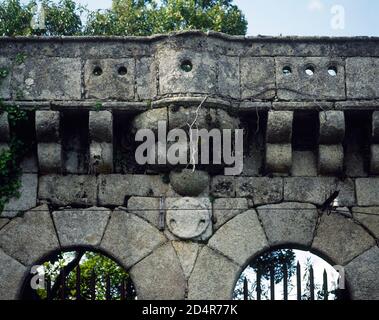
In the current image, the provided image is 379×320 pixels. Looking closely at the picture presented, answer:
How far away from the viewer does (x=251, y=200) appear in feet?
28.6

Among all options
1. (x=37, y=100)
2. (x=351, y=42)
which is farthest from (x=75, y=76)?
(x=351, y=42)

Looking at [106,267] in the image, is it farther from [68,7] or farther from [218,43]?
[218,43]

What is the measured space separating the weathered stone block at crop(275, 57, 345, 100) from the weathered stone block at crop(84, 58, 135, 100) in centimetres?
144

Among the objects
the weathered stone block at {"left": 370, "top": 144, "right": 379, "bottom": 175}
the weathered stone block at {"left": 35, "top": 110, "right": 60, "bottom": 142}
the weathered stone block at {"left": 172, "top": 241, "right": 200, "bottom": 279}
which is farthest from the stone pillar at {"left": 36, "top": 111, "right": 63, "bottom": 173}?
the weathered stone block at {"left": 370, "top": 144, "right": 379, "bottom": 175}

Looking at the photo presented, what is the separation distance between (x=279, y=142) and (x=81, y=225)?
207 cm

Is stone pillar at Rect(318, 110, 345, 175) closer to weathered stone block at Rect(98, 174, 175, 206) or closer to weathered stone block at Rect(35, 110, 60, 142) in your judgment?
weathered stone block at Rect(98, 174, 175, 206)

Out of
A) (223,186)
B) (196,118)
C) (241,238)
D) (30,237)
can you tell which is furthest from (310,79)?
(30,237)

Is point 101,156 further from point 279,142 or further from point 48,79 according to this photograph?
point 279,142

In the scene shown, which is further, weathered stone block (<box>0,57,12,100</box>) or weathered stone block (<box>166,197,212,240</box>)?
weathered stone block (<box>0,57,12,100</box>)

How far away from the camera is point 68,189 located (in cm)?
872

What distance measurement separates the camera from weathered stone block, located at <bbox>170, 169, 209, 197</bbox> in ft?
28.1

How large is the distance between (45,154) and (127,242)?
45.9 inches

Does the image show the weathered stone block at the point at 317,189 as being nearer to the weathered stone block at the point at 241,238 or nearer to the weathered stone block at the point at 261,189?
the weathered stone block at the point at 261,189

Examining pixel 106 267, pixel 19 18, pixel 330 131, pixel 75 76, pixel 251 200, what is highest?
pixel 19 18
